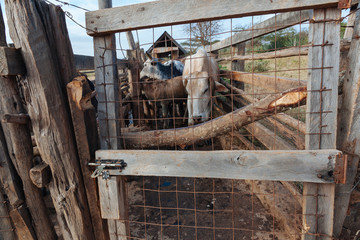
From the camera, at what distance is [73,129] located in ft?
5.77

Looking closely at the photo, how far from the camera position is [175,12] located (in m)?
1.48

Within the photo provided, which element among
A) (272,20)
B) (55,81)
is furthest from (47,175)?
(272,20)

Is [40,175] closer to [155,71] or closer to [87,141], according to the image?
[87,141]

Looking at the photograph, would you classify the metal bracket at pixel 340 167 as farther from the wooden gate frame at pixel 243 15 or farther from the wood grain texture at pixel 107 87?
the wood grain texture at pixel 107 87

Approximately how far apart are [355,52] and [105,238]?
8.26 feet

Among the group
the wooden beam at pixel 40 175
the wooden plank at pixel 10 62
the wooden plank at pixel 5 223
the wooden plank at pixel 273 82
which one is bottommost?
the wooden plank at pixel 5 223

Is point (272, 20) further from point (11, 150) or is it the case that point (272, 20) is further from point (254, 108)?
point (11, 150)

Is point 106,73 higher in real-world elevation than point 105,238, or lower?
higher

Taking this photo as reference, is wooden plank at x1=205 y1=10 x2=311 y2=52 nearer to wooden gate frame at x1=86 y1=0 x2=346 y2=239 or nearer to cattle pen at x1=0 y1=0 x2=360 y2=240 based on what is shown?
wooden gate frame at x1=86 y1=0 x2=346 y2=239

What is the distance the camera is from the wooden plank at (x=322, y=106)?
138cm

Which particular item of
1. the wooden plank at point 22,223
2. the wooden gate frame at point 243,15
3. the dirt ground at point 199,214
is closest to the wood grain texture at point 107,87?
the wooden gate frame at point 243,15

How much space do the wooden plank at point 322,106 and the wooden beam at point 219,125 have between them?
14 centimetres

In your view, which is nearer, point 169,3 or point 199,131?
point 169,3

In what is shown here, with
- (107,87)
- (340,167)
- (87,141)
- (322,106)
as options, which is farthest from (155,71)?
(340,167)
